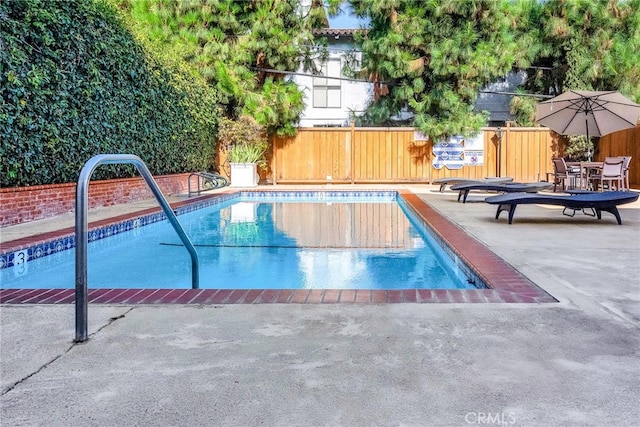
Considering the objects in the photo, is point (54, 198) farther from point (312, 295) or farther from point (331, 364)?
point (331, 364)

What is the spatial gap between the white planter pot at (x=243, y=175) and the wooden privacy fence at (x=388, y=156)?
1.17 metres

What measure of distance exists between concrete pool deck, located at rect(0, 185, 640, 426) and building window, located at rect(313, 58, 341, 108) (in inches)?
702

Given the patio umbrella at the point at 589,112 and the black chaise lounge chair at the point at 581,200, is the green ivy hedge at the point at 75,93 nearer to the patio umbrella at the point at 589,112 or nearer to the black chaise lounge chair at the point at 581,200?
the black chaise lounge chair at the point at 581,200

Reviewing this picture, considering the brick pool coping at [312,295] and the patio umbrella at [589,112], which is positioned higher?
the patio umbrella at [589,112]

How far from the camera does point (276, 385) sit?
192 centimetres

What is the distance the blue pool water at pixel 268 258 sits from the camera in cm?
464

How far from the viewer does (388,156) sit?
1684cm

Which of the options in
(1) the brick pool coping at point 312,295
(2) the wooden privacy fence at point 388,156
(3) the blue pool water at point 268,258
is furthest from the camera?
(2) the wooden privacy fence at point 388,156

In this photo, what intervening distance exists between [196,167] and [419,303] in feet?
39.2

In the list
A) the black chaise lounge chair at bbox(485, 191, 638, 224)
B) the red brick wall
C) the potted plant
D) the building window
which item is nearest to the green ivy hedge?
the red brick wall

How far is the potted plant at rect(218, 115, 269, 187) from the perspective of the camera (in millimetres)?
15625

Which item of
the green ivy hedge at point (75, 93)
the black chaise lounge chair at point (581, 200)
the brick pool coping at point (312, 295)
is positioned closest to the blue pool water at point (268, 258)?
the brick pool coping at point (312, 295)

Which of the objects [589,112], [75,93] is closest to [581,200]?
[589,112]

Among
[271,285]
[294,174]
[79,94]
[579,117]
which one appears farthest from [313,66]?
[271,285]
